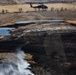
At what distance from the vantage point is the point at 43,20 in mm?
32844

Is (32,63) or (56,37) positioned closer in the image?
(32,63)

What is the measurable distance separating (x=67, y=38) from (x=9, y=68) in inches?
213

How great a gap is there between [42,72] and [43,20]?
33.0 feet

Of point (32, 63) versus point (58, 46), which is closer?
point (32, 63)

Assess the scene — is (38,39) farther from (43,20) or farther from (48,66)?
(43,20)

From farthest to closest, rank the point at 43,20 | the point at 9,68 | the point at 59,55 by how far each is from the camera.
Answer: the point at 43,20 → the point at 59,55 → the point at 9,68

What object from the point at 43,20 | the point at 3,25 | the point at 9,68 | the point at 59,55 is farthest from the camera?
the point at 43,20

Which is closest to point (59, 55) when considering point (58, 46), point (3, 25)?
point (58, 46)

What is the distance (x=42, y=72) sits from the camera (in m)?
23.7

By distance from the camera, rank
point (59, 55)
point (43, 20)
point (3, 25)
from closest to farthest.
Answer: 1. point (59, 55)
2. point (3, 25)
3. point (43, 20)

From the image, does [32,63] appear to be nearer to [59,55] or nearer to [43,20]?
[59,55]

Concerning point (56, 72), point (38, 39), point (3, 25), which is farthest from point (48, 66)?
point (3, 25)

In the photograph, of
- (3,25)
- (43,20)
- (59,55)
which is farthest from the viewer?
(43,20)

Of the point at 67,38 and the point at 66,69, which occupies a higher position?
the point at 67,38
